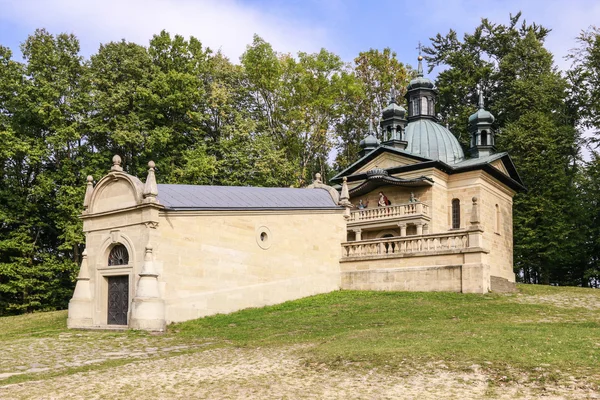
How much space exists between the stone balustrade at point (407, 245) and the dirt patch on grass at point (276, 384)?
1112 centimetres

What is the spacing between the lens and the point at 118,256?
20.1m

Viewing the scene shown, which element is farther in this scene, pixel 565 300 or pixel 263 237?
pixel 263 237

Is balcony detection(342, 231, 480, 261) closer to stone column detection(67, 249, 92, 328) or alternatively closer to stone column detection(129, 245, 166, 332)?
stone column detection(129, 245, 166, 332)

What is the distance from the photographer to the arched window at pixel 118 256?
A: 19.8 metres

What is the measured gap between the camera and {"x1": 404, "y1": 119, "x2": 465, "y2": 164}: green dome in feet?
116

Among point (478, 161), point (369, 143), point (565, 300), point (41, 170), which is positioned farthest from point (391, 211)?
point (41, 170)

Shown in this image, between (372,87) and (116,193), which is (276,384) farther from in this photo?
(372,87)

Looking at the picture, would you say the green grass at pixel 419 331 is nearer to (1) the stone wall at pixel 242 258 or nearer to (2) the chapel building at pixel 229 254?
(1) the stone wall at pixel 242 258

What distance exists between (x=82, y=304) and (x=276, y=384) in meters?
12.6

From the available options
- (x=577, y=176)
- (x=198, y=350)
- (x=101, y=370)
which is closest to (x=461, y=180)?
(x=577, y=176)

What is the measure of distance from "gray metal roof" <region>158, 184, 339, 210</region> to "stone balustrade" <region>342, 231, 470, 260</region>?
6.22 feet

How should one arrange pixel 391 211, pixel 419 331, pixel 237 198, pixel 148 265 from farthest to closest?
pixel 391 211 < pixel 237 198 < pixel 148 265 < pixel 419 331

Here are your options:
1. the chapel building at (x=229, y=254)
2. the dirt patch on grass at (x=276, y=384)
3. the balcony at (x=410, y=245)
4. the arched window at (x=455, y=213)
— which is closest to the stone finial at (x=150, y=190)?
the chapel building at (x=229, y=254)

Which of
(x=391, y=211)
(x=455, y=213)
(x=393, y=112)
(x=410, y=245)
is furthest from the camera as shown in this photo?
(x=393, y=112)
